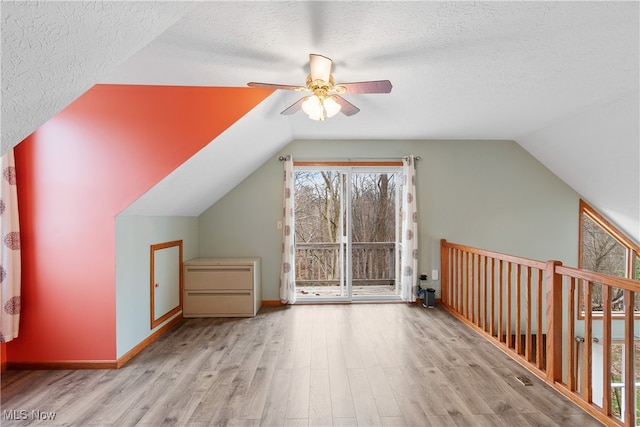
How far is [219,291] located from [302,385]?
6.40ft

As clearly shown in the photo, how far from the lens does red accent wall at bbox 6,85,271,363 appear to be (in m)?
2.57

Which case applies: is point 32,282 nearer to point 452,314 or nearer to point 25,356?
point 25,356

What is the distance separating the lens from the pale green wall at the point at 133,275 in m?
2.68

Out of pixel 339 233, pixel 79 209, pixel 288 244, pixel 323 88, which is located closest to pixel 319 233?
pixel 339 233

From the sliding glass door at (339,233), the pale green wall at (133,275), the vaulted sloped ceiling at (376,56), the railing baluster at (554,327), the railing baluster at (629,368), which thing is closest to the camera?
the vaulted sloped ceiling at (376,56)

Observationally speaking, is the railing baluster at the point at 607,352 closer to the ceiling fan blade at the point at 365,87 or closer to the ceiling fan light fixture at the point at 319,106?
the ceiling fan blade at the point at 365,87

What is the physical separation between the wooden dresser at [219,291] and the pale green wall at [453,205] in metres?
0.62

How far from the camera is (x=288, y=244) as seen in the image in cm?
437

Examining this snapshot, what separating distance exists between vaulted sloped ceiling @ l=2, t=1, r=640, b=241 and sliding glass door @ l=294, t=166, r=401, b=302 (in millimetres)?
1217

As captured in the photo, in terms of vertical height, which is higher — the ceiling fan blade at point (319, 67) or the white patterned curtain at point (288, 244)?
the ceiling fan blade at point (319, 67)

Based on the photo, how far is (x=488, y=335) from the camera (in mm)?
3217

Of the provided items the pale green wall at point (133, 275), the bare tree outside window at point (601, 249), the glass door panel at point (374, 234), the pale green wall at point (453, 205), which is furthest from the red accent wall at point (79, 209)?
the bare tree outside window at point (601, 249)

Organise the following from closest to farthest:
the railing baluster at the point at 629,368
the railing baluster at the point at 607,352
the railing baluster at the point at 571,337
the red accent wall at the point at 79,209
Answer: the railing baluster at the point at 629,368 < the railing baluster at the point at 607,352 < the railing baluster at the point at 571,337 < the red accent wall at the point at 79,209

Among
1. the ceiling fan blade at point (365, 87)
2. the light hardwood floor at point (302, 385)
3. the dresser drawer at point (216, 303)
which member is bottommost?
the light hardwood floor at point (302, 385)
